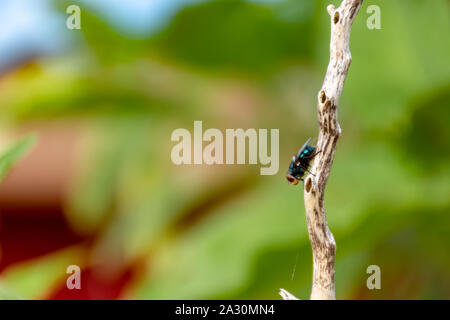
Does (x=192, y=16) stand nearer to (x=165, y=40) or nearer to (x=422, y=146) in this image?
(x=165, y=40)

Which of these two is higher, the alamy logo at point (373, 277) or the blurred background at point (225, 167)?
the blurred background at point (225, 167)

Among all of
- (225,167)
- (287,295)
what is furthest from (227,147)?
(287,295)

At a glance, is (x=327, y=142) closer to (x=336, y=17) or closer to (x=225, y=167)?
(x=336, y=17)

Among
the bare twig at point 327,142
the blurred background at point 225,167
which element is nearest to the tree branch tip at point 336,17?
the bare twig at point 327,142

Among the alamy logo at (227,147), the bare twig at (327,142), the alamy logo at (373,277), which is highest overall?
the alamy logo at (227,147)

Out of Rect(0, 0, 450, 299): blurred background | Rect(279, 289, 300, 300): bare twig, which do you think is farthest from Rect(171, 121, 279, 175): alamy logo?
Rect(279, 289, 300, 300): bare twig

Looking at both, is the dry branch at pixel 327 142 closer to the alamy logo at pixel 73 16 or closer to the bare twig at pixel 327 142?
the bare twig at pixel 327 142
